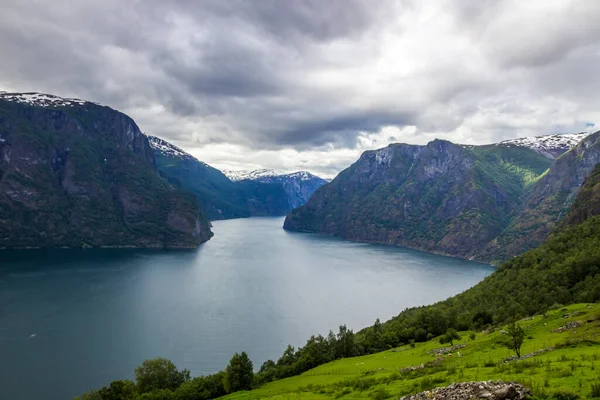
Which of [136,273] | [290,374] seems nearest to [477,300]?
[290,374]

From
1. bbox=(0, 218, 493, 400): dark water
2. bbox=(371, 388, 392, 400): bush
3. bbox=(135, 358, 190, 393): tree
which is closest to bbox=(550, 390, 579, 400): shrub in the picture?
bbox=(371, 388, 392, 400): bush

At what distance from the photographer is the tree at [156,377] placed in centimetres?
6556

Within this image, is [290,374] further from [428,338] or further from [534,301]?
[534,301]

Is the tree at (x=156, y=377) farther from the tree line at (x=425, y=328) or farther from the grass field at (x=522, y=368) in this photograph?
the grass field at (x=522, y=368)

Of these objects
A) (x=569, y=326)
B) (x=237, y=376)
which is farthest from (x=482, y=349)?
(x=237, y=376)

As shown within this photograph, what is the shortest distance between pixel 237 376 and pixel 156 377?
18749mm

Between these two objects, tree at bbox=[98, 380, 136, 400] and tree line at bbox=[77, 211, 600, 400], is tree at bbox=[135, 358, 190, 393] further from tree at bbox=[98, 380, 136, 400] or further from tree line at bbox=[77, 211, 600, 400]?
tree at bbox=[98, 380, 136, 400]

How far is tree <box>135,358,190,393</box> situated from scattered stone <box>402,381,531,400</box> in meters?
58.5

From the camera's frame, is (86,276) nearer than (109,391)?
No

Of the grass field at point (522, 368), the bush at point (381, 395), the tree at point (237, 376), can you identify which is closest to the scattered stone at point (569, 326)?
the grass field at point (522, 368)

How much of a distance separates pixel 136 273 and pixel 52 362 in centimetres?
11021

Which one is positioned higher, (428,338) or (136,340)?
(428,338)

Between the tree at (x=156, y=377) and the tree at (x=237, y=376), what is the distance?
48.6ft

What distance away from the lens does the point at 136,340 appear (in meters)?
108
